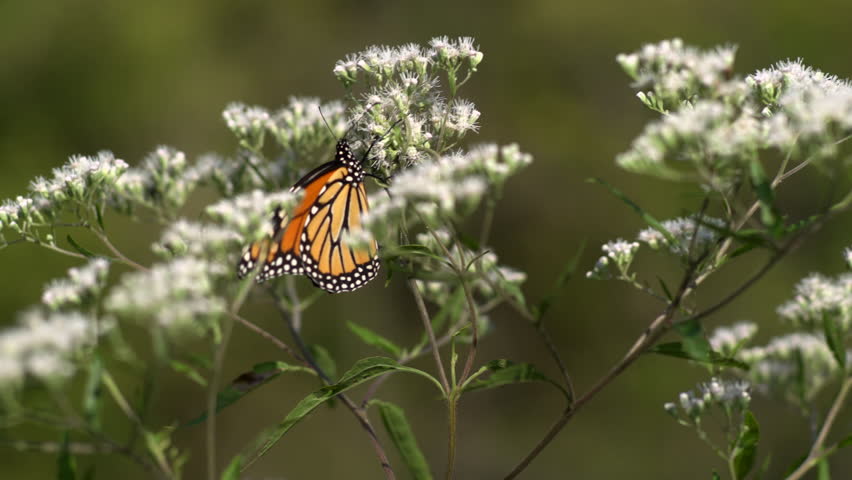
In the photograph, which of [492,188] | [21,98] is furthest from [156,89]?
[492,188]

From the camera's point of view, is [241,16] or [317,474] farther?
[241,16]

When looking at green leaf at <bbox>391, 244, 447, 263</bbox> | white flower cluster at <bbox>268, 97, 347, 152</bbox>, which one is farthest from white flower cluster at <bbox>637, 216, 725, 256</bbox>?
white flower cluster at <bbox>268, 97, 347, 152</bbox>

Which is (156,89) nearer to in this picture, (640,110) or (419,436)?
(419,436)

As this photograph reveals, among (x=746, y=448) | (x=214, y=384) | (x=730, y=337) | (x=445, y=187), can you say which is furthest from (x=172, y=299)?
(x=730, y=337)

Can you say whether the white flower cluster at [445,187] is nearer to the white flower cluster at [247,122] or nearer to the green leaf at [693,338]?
the green leaf at [693,338]

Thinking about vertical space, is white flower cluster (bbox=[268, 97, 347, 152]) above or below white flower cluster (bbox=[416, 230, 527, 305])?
above

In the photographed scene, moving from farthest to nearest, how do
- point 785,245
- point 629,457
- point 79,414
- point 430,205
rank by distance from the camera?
1. point 629,457
2. point 430,205
3. point 785,245
4. point 79,414

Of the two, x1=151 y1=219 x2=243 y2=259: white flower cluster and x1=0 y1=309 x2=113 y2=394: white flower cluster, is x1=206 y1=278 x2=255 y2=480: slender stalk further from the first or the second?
x1=0 y1=309 x2=113 y2=394: white flower cluster
